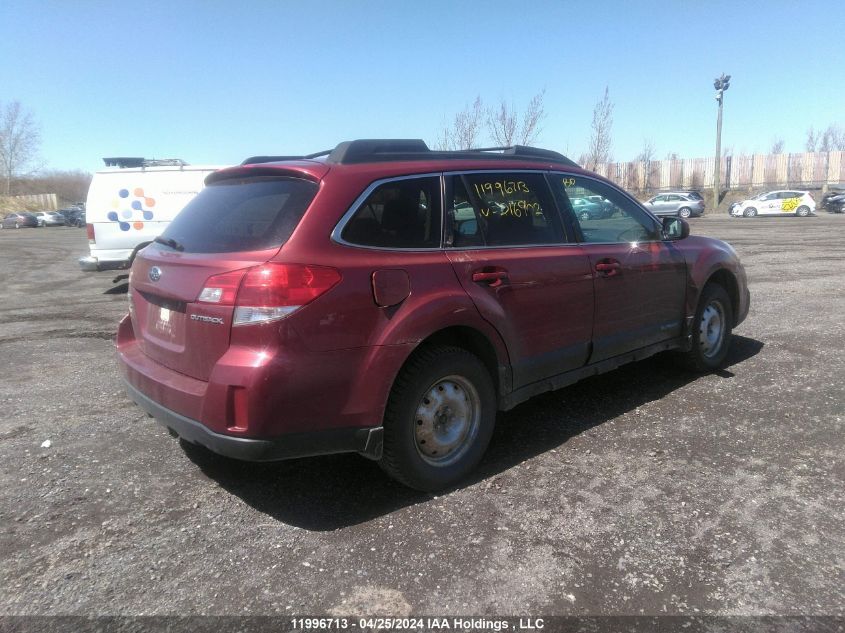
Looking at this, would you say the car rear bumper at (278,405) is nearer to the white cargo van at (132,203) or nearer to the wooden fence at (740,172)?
the white cargo van at (132,203)

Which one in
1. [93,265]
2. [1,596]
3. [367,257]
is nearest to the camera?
[1,596]

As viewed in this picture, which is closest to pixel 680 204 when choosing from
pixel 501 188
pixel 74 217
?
pixel 501 188

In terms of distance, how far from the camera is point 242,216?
3.10 m

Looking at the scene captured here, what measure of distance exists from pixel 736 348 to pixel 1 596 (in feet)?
19.6

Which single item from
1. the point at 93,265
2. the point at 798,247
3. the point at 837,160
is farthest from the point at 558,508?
the point at 837,160

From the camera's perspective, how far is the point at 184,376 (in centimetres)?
296

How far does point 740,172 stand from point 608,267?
5497cm

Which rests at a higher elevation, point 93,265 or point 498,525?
point 93,265

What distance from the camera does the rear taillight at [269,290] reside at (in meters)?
2.64

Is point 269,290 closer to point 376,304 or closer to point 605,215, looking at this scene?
point 376,304

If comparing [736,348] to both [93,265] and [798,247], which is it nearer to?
Answer: [93,265]

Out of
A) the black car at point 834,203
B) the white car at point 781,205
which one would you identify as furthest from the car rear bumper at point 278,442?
the black car at point 834,203

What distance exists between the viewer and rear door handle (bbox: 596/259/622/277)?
4031 millimetres

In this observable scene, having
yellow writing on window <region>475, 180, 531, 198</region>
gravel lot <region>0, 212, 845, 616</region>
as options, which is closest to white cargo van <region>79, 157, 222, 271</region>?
gravel lot <region>0, 212, 845, 616</region>
